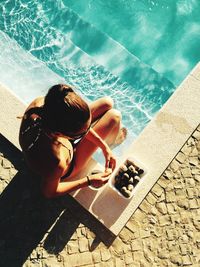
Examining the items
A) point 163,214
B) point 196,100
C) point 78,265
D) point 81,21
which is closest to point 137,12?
point 81,21

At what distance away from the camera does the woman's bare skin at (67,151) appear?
336 centimetres

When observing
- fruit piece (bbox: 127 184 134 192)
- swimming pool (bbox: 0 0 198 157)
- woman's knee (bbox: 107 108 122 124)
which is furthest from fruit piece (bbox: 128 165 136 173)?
swimming pool (bbox: 0 0 198 157)

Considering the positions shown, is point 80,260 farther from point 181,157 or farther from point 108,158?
point 181,157

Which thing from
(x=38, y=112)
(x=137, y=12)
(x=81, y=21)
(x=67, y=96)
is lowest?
(x=38, y=112)

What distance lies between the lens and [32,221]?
190 inches

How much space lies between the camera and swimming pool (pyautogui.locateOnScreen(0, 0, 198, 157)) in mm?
6789

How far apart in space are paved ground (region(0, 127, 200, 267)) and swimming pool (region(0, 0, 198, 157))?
1.84 m

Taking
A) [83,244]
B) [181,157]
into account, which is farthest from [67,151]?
Result: [181,157]

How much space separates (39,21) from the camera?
734 cm

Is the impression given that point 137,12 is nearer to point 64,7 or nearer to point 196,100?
point 64,7

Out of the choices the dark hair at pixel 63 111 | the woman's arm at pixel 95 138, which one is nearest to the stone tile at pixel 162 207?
the woman's arm at pixel 95 138

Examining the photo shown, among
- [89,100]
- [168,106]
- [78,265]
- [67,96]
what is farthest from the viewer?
[89,100]

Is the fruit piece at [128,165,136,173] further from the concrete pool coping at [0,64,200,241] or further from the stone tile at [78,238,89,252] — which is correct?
the stone tile at [78,238,89,252]

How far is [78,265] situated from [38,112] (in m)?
2.51
